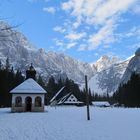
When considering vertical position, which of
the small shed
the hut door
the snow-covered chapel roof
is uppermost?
the small shed

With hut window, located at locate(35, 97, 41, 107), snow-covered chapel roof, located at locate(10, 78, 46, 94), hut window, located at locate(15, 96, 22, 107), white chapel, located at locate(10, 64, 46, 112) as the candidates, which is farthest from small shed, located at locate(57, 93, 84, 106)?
hut window, located at locate(15, 96, 22, 107)

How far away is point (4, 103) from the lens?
306 ft

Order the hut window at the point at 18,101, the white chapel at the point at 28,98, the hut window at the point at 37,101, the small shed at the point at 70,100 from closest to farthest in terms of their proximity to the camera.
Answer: the white chapel at the point at 28,98
the hut window at the point at 18,101
the hut window at the point at 37,101
the small shed at the point at 70,100

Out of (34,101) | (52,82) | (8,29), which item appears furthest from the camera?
(52,82)

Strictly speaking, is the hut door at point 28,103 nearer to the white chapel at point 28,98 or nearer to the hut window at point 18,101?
the white chapel at point 28,98

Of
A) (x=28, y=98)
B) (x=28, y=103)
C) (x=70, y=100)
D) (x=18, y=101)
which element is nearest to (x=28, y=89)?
(x=28, y=98)

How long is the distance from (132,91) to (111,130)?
277 feet

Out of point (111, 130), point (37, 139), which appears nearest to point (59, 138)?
point (37, 139)

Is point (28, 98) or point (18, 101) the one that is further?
point (28, 98)

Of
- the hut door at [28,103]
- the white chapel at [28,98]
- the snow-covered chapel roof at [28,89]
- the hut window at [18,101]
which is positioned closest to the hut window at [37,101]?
the white chapel at [28,98]

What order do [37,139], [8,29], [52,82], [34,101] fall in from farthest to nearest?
[52,82]
[34,101]
[37,139]
[8,29]

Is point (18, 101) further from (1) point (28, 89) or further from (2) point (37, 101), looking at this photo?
(2) point (37, 101)

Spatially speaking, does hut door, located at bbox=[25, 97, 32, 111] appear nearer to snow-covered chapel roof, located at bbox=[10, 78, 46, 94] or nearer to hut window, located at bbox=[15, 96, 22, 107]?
hut window, located at bbox=[15, 96, 22, 107]

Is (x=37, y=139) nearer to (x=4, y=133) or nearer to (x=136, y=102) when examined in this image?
(x=4, y=133)
